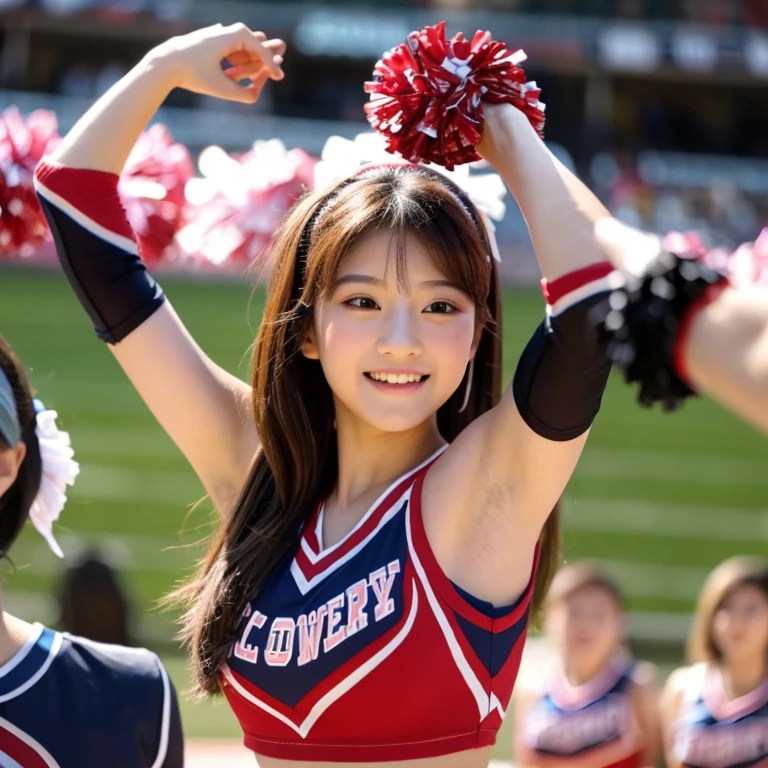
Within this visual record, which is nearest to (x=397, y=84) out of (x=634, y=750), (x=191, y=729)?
(x=634, y=750)

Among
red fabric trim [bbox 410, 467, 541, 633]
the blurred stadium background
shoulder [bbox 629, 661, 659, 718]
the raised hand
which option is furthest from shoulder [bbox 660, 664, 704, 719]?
the raised hand

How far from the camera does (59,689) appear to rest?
164 cm

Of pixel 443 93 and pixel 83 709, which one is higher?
pixel 443 93

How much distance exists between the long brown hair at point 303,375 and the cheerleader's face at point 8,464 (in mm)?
296

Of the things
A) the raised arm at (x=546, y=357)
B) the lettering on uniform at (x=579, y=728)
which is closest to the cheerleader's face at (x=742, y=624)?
the lettering on uniform at (x=579, y=728)

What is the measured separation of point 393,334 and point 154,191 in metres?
0.64

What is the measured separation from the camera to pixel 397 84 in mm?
1690

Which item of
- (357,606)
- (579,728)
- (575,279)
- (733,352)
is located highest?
(575,279)

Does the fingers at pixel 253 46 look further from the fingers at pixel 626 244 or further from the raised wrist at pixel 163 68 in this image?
the fingers at pixel 626 244

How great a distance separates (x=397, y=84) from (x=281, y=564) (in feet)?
2.10

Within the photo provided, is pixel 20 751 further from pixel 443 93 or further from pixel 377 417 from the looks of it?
pixel 443 93

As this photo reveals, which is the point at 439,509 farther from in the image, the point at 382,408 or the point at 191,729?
the point at 191,729

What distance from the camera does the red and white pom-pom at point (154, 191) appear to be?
2113mm

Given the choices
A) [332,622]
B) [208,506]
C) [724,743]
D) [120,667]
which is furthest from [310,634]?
[208,506]
